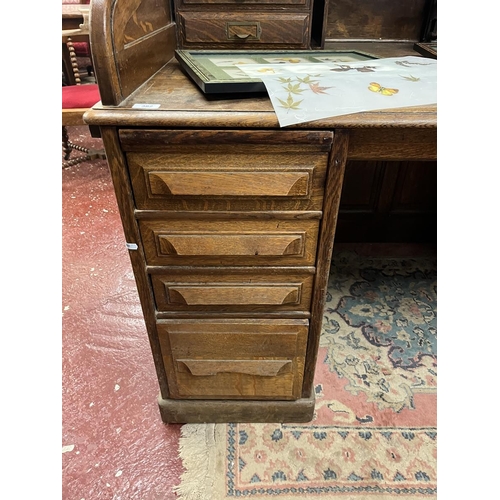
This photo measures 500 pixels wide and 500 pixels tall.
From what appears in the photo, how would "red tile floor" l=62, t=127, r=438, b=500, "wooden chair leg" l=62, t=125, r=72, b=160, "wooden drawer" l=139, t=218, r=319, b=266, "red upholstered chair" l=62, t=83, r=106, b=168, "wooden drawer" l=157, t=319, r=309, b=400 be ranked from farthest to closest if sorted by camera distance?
"wooden chair leg" l=62, t=125, r=72, b=160, "red upholstered chair" l=62, t=83, r=106, b=168, "red tile floor" l=62, t=127, r=438, b=500, "wooden drawer" l=157, t=319, r=309, b=400, "wooden drawer" l=139, t=218, r=319, b=266

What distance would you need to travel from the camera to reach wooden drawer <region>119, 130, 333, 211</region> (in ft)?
2.38

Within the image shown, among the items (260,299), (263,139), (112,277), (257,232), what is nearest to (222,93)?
(263,139)

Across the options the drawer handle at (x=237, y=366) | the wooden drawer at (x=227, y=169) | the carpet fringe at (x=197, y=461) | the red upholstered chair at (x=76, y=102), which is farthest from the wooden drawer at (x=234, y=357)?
the red upholstered chair at (x=76, y=102)

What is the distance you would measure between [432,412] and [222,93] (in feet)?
3.98

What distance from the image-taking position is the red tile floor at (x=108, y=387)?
112cm

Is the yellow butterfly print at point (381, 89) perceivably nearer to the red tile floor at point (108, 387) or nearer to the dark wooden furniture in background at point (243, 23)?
the dark wooden furniture in background at point (243, 23)

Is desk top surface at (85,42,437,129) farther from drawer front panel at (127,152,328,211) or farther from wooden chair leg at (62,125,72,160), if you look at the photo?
wooden chair leg at (62,125,72,160)

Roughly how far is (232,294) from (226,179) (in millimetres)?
308

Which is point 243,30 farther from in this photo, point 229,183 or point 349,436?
point 349,436

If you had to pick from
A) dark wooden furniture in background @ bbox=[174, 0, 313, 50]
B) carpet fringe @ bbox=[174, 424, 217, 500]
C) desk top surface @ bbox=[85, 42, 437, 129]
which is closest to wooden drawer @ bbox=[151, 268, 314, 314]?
desk top surface @ bbox=[85, 42, 437, 129]

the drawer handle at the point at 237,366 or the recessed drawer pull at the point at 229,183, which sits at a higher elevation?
the recessed drawer pull at the point at 229,183

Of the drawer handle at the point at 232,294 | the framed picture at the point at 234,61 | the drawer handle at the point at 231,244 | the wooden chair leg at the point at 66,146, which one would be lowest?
the wooden chair leg at the point at 66,146

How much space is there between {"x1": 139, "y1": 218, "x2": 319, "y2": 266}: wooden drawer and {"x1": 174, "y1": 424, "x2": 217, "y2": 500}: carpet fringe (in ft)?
2.13

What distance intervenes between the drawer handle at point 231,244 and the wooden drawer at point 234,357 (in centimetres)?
22
